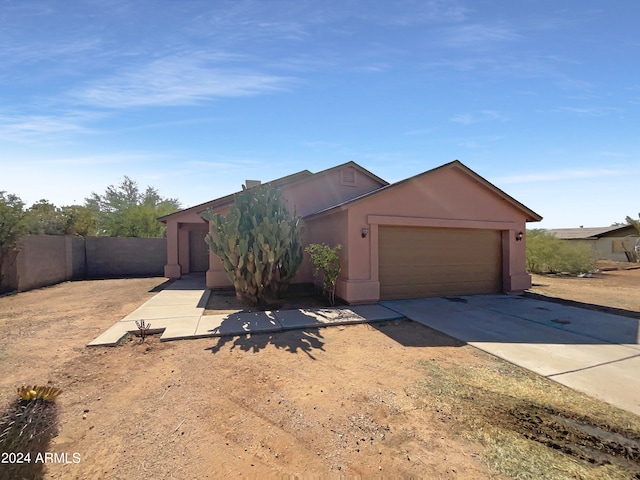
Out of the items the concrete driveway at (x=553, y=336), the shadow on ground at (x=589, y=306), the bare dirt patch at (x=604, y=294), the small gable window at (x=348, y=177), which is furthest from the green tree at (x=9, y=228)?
the bare dirt patch at (x=604, y=294)

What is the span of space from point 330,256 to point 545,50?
24.9 ft

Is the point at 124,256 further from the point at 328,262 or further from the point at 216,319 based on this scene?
the point at 328,262

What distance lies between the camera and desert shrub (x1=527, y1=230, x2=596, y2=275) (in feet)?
62.1

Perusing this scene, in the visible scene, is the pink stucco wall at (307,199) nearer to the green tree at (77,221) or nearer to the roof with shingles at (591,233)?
the green tree at (77,221)

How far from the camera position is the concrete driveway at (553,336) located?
4.44m

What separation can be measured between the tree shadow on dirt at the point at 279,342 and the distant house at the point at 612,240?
31.0m

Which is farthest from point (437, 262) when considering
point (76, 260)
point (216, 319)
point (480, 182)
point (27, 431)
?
point (76, 260)

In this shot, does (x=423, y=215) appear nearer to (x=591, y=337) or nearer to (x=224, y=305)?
(x=591, y=337)

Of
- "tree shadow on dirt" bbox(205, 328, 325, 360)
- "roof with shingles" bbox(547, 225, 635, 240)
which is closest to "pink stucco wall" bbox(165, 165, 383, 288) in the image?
"tree shadow on dirt" bbox(205, 328, 325, 360)

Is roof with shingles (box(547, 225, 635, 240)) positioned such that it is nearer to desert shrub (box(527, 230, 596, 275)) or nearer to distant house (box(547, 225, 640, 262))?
distant house (box(547, 225, 640, 262))

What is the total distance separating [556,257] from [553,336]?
16.0 metres

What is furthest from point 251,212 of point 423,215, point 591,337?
point 591,337

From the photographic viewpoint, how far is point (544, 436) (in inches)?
125

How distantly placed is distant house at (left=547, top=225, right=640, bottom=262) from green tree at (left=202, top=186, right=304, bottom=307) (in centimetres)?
2958
